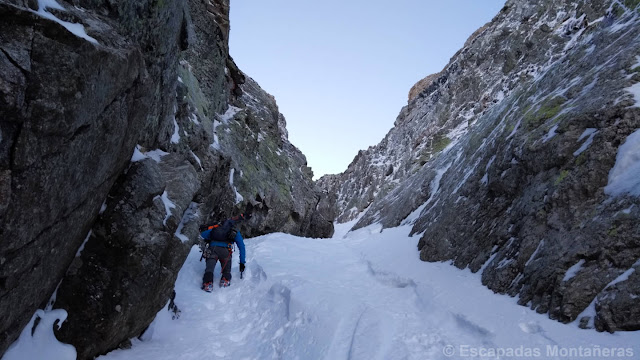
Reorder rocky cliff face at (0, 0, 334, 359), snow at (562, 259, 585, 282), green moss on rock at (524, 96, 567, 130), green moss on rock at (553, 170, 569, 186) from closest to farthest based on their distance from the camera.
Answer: rocky cliff face at (0, 0, 334, 359)
snow at (562, 259, 585, 282)
green moss on rock at (553, 170, 569, 186)
green moss on rock at (524, 96, 567, 130)

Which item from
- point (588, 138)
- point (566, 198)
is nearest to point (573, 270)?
point (566, 198)

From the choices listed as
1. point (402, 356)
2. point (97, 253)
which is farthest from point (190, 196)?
point (402, 356)

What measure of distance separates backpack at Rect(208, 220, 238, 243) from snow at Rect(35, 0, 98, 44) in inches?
269

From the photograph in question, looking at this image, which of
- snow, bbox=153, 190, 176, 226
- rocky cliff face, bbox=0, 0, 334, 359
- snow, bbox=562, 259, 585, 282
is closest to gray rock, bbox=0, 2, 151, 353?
rocky cliff face, bbox=0, 0, 334, 359

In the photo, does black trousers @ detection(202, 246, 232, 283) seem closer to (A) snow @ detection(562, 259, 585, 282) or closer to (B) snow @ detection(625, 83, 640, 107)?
(A) snow @ detection(562, 259, 585, 282)

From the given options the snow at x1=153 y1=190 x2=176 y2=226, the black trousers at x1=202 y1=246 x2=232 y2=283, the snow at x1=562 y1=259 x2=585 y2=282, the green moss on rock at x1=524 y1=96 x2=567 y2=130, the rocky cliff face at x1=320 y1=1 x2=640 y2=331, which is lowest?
the snow at x1=562 y1=259 x2=585 y2=282

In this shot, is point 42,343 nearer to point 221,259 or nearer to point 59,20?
point 59,20

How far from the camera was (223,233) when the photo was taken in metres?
10.5

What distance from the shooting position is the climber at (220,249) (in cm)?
962

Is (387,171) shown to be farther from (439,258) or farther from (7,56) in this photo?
(7,56)

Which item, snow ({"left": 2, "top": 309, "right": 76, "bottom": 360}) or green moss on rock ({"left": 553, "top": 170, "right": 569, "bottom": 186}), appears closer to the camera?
snow ({"left": 2, "top": 309, "right": 76, "bottom": 360})

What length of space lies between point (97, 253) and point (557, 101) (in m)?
12.9

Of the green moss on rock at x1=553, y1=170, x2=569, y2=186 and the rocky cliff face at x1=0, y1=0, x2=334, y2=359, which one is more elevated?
the rocky cliff face at x1=0, y1=0, x2=334, y2=359

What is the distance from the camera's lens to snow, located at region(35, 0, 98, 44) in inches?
160
